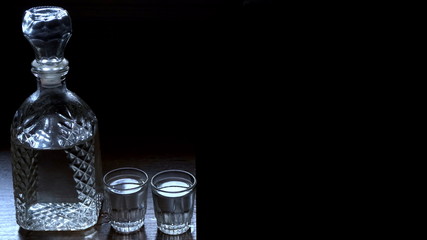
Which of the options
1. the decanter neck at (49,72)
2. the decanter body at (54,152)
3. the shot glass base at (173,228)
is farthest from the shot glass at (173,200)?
the decanter neck at (49,72)

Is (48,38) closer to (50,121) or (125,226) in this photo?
(50,121)

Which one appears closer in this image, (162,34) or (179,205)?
(179,205)

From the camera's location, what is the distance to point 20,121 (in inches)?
44.3

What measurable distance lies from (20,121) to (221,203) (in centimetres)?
40

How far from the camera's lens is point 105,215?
1.19 metres

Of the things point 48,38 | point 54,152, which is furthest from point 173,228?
point 48,38

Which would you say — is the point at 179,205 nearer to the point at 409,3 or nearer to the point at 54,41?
the point at 54,41

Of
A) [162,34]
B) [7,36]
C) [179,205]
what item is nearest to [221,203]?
[179,205]

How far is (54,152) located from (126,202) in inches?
5.3

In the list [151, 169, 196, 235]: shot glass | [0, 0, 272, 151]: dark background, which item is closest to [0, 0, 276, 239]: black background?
[0, 0, 272, 151]: dark background

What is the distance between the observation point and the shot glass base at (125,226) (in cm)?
114

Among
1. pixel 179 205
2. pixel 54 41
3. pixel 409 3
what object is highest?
pixel 409 3

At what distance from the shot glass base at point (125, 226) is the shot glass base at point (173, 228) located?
0.04 m

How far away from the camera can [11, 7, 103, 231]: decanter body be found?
111 cm
